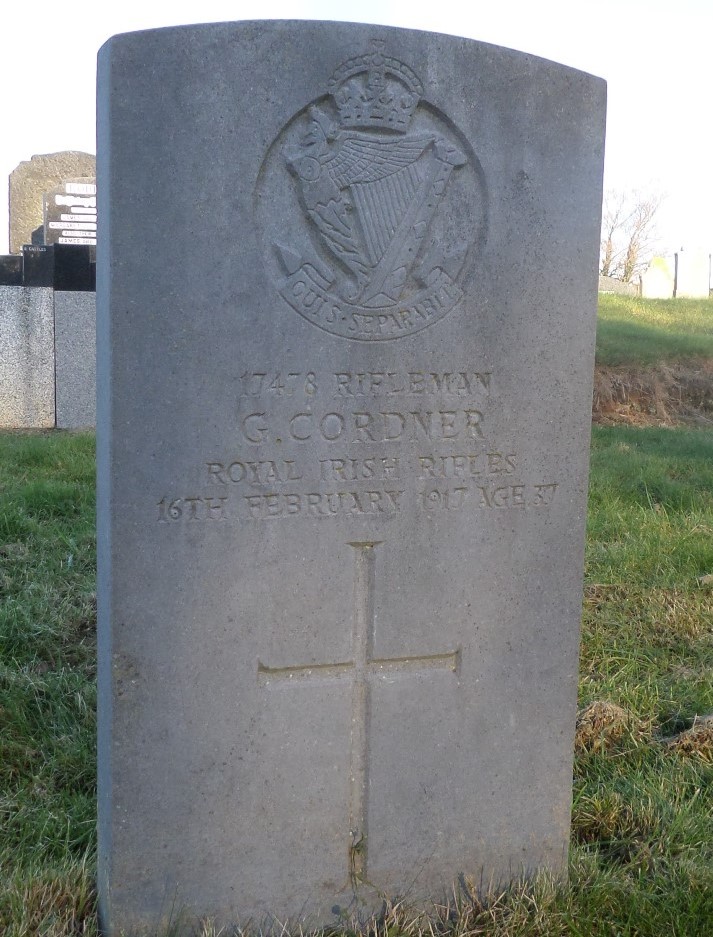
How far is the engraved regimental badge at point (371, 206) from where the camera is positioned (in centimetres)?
227

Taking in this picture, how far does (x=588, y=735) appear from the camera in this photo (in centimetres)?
338

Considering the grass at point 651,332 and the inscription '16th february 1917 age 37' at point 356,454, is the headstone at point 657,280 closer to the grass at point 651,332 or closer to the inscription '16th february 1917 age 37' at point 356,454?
the grass at point 651,332

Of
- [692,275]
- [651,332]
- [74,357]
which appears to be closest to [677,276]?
[692,275]

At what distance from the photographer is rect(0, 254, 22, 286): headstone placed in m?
8.47

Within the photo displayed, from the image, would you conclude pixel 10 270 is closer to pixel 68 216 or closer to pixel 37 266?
pixel 37 266

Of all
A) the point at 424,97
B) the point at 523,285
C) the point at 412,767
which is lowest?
the point at 412,767

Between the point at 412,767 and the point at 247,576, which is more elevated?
the point at 247,576

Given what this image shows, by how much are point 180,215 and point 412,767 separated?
1449 mm

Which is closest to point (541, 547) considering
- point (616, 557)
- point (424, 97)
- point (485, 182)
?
point (485, 182)

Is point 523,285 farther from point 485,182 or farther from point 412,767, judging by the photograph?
point 412,767

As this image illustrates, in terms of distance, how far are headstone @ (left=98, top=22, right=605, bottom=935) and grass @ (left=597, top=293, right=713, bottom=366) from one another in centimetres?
863

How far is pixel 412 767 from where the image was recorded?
2.58 meters

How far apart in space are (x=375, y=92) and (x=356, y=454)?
2.69 ft

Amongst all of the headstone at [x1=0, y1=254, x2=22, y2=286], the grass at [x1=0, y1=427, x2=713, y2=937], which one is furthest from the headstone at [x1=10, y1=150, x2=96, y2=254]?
the grass at [x1=0, y1=427, x2=713, y2=937]
